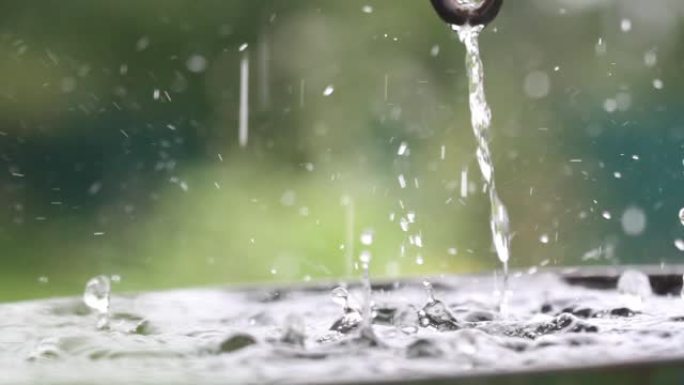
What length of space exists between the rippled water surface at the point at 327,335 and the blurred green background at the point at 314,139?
9.83 feet

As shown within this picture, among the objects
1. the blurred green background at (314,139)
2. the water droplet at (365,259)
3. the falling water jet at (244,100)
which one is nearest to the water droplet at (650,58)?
the blurred green background at (314,139)

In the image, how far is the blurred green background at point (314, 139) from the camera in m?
4.64

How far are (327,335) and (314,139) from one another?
3.66 metres

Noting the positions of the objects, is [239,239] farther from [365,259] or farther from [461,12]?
[461,12]

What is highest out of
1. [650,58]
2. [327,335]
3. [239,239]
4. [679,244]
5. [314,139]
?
[650,58]

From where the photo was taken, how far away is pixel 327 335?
1.33 m

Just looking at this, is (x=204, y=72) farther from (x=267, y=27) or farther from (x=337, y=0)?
(x=337, y=0)

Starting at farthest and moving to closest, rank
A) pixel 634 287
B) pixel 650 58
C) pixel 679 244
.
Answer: pixel 650 58, pixel 679 244, pixel 634 287

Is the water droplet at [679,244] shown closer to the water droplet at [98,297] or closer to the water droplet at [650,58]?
the water droplet at [650,58]

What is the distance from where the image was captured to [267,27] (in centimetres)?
496

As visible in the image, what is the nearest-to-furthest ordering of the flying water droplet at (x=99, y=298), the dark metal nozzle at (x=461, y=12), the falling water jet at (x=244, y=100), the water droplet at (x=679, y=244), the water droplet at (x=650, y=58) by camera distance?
1. the dark metal nozzle at (x=461, y=12)
2. the flying water droplet at (x=99, y=298)
3. the water droplet at (x=679, y=244)
4. the falling water jet at (x=244, y=100)
5. the water droplet at (x=650, y=58)

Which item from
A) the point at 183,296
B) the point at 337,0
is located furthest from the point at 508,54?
the point at 183,296

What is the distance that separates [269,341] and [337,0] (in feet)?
13.3

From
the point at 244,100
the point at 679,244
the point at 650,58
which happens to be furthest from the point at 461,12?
the point at 650,58
